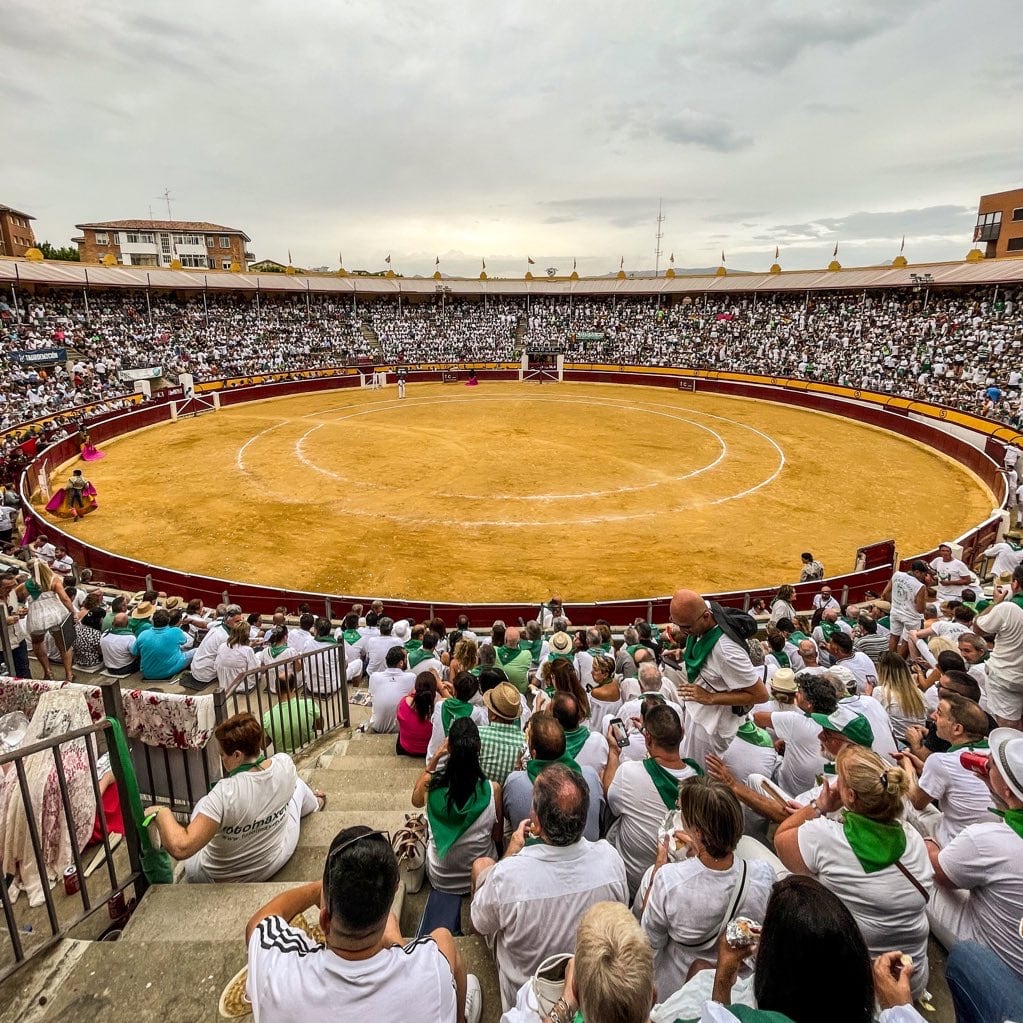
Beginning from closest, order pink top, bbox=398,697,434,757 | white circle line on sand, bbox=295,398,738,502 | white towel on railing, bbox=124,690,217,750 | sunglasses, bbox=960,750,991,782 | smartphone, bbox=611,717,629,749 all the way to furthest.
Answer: sunglasses, bbox=960,750,991,782 < white towel on railing, bbox=124,690,217,750 < smartphone, bbox=611,717,629,749 < pink top, bbox=398,697,434,757 < white circle line on sand, bbox=295,398,738,502

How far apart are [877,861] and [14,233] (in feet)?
314

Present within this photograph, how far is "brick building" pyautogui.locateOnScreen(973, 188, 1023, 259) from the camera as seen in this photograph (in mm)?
52084

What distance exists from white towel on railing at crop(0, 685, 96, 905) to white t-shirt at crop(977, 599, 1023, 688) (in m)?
7.62

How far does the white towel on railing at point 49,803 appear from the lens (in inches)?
140

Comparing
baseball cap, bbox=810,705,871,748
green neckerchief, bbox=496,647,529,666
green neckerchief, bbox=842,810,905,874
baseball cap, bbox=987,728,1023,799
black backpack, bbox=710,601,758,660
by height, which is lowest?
green neckerchief, bbox=496,647,529,666

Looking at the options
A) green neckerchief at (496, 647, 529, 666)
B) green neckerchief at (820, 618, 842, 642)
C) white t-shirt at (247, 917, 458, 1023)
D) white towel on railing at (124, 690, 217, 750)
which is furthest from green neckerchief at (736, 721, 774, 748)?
green neckerchief at (820, 618, 842, 642)

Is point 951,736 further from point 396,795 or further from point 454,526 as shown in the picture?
point 454,526

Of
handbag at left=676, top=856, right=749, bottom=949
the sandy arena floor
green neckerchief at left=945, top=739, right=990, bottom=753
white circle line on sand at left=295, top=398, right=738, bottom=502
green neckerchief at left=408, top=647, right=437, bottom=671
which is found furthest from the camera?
white circle line on sand at left=295, top=398, right=738, bottom=502

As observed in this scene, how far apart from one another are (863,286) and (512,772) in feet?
173

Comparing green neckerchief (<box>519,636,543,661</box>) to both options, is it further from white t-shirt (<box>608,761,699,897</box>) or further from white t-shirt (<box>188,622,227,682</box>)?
white t-shirt (<box>608,761,699,897</box>)

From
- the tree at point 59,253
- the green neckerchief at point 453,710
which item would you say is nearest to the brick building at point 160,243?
the tree at point 59,253

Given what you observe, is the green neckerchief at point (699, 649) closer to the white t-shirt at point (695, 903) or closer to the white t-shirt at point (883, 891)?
the white t-shirt at point (883, 891)

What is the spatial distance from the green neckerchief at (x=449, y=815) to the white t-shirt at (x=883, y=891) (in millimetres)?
1723

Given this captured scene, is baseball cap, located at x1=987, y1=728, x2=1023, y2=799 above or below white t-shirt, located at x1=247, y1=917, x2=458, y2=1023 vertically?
above
